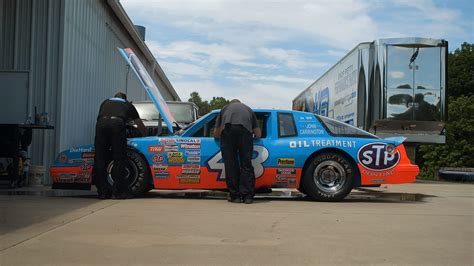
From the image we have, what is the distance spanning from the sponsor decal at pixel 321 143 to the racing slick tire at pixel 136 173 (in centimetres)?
215

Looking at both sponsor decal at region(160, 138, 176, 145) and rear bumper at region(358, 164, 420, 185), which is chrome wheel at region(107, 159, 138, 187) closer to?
sponsor decal at region(160, 138, 176, 145)

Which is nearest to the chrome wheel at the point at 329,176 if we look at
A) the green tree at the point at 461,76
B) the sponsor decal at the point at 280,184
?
the sponsor decal at the point at 280,184

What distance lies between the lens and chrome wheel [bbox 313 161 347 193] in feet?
25.3

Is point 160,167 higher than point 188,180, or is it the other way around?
point 160,167

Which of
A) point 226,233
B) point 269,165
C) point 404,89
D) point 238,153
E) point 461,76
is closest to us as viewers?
point 226,233

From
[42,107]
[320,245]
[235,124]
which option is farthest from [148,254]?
[42,107]

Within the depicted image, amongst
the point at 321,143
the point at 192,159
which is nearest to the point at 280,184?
the point at 321,143

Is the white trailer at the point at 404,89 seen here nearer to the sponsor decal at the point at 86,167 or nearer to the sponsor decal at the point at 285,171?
the sponsor decal at the point at 285,171

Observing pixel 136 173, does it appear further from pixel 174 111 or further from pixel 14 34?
pixel 174 111

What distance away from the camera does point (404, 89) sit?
13.4m

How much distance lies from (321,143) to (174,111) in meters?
5.96

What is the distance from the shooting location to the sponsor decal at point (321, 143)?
7.71m

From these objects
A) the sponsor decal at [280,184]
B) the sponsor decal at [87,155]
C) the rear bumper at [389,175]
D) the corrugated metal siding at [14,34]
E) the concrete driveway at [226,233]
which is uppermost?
the corrugated metal siding at [14,34]

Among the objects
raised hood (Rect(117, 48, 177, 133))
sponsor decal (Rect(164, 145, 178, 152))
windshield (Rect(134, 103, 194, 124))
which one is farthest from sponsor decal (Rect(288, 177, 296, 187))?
windshield (Rect(134, 103, 194, 124))
